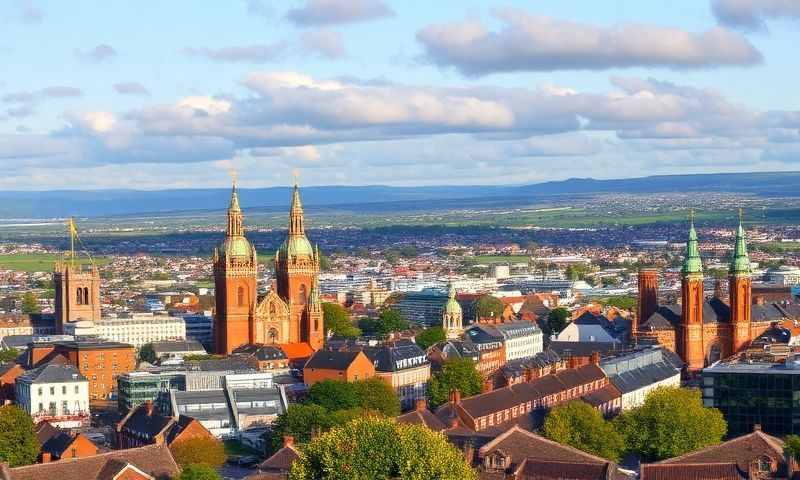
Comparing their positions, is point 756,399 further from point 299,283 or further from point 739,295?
point 299,283

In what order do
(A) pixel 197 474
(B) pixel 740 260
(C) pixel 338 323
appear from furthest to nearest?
(C) pixel 338 323 < (B) pixel 740 260 < (A) pixel 197 474

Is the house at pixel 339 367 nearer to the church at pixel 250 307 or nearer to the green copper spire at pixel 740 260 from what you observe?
the church at pixel 250 307

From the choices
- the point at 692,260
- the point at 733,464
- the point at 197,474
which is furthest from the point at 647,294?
the point at 197,474

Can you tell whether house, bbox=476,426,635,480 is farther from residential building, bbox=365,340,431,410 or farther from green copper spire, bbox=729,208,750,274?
green copper spire, bbox=729,208,750,274

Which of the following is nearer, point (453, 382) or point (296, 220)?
point (453, 382)

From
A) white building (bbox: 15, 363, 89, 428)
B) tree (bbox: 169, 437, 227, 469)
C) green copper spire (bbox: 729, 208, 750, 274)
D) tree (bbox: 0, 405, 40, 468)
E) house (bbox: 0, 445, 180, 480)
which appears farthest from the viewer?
green copper spire (bbox: 729, 208, 750, 274)

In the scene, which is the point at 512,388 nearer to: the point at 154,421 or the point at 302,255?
the point at 154,421

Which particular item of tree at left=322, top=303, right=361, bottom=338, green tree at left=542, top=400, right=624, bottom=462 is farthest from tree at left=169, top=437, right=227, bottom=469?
tree at left=322, top=303, right=361, bottom=338
